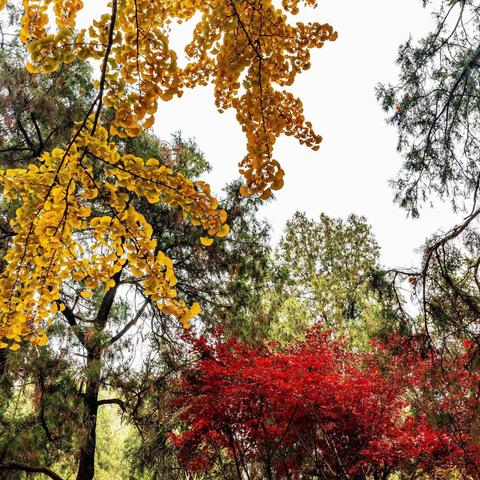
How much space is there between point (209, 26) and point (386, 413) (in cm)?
513

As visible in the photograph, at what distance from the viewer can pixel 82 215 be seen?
1.26 m

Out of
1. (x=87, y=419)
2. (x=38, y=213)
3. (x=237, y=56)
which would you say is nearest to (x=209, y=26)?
(x=237, y=56)

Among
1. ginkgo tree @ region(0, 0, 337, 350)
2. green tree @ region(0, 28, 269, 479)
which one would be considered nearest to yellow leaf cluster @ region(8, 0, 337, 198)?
ginkgo tree @ region(0, 0, 337, 350)

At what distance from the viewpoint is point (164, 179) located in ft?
3.61

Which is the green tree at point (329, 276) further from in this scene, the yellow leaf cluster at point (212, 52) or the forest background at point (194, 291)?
the yellow leaf cluster at point (212, 52)

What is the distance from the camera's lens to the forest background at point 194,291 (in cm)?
112

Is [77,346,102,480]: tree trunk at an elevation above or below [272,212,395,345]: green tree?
below

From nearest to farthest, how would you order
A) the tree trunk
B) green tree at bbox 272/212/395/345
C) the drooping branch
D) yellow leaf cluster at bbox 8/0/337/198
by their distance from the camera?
yellow leaf cluster at bbox 8/0/337/198, the drooping branch, the tree trunk, green tree at bbox 272/212/395/345

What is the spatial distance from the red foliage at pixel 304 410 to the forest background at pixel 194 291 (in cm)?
3

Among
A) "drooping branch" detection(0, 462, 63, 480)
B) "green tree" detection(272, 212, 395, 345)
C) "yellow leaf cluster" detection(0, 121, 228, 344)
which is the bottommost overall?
"drooping branch" detection(0, 462, 63, 480)

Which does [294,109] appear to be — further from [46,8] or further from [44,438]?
[44,438]

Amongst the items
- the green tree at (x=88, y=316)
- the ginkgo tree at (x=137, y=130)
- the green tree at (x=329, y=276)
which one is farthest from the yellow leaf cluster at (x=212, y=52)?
the green tree at (x=329, y=276)

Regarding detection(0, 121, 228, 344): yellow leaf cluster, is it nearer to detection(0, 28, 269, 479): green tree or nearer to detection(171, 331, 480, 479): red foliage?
detection(0, 28, 269, 479): green tree

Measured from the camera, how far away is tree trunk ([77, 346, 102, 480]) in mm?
3707
